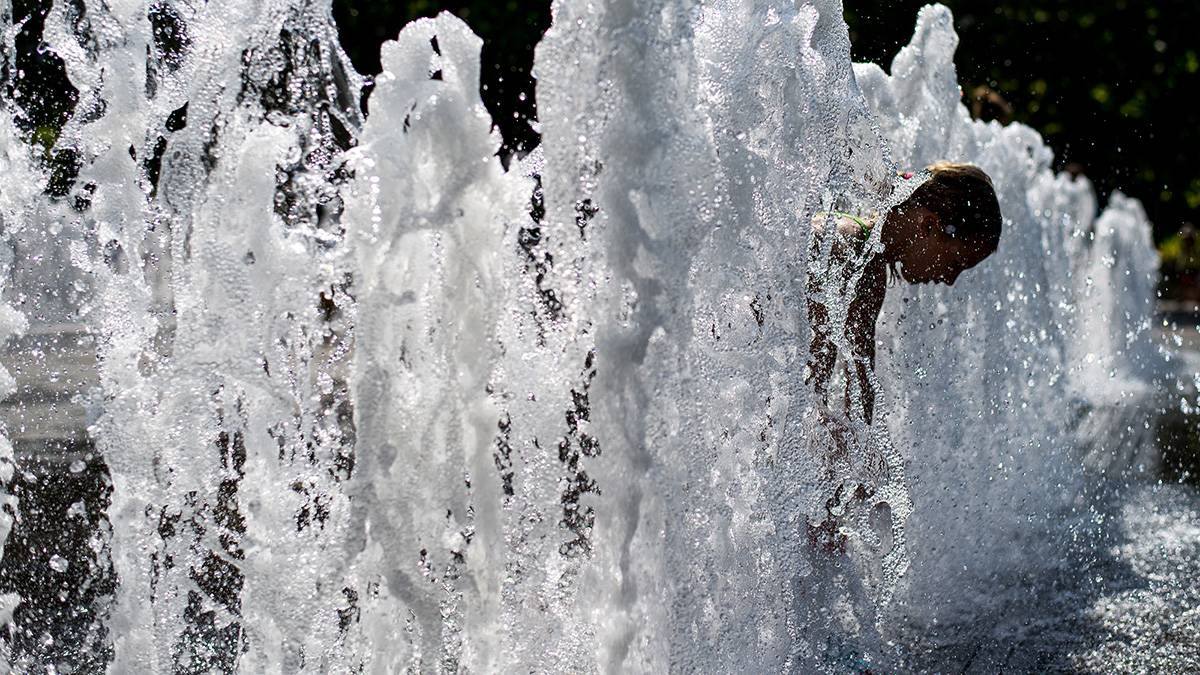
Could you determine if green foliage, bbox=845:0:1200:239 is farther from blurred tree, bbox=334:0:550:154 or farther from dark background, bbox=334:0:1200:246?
blurred tree, bbox=334:0:550:154

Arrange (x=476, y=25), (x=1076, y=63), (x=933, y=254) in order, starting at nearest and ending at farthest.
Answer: (x=933, y=254) < (x=476, y=25) < (x=1076, y=63)

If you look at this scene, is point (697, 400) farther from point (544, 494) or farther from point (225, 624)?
point (225, 624)

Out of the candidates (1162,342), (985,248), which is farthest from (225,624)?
(1162,342)

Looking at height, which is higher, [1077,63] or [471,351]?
[1077,63]

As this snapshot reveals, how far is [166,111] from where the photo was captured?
350cm

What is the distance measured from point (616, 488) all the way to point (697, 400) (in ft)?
0.88

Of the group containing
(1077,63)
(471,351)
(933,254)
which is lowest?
(471,351)

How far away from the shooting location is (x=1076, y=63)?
17203 mm

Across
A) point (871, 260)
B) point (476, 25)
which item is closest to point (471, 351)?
point (871, 260)

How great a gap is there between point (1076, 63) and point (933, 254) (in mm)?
14188

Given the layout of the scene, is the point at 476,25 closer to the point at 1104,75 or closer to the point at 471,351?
the point at 1104,75

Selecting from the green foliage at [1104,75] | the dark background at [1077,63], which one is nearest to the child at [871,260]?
the dark background at [1077,63]

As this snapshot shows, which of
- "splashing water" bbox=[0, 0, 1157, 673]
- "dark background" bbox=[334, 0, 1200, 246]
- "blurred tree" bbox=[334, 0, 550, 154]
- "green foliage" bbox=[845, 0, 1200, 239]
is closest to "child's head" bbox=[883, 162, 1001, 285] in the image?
"splashing water" bbox=[0, 0, 1157, 673]

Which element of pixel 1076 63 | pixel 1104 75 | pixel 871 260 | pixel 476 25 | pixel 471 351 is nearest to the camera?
pixel 471 351
